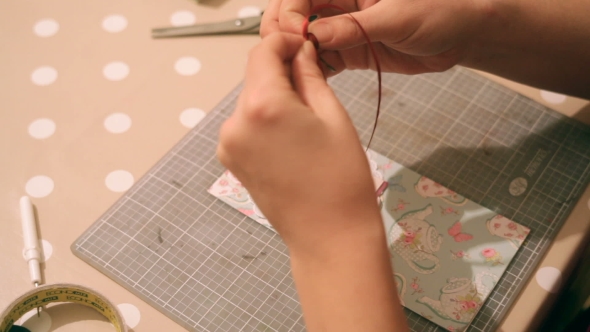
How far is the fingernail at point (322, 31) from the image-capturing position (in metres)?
0.64

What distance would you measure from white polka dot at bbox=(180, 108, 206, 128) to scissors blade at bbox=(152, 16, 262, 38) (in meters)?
0.17

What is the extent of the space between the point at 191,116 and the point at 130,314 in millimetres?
322

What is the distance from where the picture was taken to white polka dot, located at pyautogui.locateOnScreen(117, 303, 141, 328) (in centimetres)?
67

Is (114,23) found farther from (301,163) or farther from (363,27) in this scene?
(301,163)

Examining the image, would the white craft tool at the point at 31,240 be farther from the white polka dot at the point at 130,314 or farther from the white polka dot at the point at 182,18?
the white polka dot at the point at 182,18

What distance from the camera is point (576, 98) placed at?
878 mm

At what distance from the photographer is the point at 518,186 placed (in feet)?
2.58

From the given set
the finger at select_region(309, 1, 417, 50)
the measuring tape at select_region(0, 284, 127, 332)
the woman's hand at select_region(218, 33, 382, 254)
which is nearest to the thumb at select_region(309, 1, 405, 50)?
the finger at select_region(309, 1, 417, 50)

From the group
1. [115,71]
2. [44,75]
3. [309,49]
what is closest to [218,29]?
[115,71]

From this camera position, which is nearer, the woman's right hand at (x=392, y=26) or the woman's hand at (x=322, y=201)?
the woman's hand at (x=322, y=201)

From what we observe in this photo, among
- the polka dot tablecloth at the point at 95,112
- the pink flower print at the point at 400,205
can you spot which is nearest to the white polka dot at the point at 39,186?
the polka dot tablecloth at the point at 95,112

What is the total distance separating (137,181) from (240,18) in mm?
355

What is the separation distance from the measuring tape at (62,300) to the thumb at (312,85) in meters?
0.32

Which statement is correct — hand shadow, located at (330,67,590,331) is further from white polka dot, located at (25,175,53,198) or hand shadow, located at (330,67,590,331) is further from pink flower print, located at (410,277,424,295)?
white polka dot, located at (25,175,53,198)
